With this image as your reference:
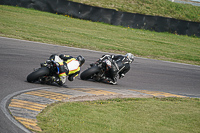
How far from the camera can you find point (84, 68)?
1036cm

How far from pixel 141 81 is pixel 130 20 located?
1383cm

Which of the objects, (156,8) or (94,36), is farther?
(156,8)

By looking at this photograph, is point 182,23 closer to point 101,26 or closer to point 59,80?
point 101,26

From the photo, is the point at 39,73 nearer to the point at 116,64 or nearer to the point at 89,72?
the point at 89,72

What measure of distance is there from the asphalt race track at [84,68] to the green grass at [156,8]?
48.7 feet

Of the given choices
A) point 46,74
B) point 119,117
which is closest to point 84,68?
point 46,74

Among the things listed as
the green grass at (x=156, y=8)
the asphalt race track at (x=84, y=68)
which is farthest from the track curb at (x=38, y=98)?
the green grass at (x=156, y=8)

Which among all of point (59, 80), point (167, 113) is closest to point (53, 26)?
point (59, 80)

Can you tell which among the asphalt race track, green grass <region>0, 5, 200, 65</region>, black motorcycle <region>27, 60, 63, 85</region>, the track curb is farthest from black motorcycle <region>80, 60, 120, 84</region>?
green grass <region>0, 5, 200, 65</region>

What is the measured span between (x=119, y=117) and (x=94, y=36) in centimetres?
1398

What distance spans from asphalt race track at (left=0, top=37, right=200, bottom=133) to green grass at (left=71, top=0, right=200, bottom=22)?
14829mm

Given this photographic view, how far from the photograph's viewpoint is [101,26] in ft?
73.5

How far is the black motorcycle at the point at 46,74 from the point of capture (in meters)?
6.98

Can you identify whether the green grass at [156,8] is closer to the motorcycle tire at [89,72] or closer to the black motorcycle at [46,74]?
the motorcycle tire at [89,72]
